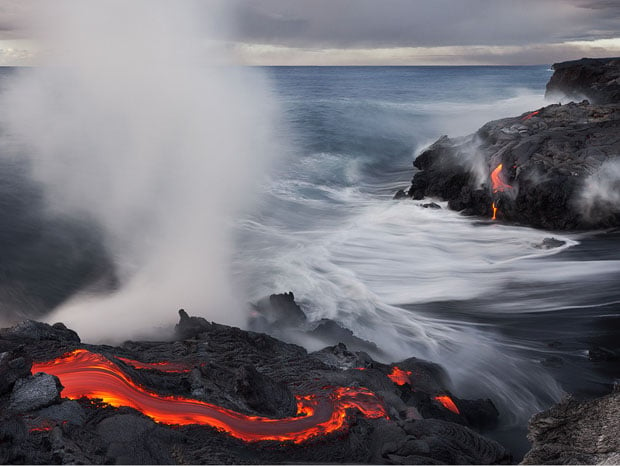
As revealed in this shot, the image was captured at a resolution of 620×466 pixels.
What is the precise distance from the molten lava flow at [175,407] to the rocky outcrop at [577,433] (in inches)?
55.5

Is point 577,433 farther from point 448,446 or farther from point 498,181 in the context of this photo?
point 498,181

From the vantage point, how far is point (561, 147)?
1444 centimetres

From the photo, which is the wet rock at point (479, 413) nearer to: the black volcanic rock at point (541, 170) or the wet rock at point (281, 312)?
the wet rock at point (281, 312)

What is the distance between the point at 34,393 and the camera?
3971mm

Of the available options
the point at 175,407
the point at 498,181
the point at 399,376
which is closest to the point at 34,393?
the point at 175,407

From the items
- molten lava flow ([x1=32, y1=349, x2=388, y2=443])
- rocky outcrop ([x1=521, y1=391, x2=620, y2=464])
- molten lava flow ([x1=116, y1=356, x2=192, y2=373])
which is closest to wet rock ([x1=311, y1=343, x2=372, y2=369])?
molten lava flow ([x1=32, y1=349, x2=388, y2=443])

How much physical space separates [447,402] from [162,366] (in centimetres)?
329

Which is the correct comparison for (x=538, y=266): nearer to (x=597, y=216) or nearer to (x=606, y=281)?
(x=606, y=281)

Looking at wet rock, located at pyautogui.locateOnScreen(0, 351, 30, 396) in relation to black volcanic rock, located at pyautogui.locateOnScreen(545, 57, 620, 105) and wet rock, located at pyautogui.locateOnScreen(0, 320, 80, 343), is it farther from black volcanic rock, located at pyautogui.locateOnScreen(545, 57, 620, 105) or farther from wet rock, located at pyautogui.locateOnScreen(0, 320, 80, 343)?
black volcanic rock, located at pyautogui.locateOnScreen(545, 57, 620, 105)

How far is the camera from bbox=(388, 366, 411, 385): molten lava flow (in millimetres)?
6072

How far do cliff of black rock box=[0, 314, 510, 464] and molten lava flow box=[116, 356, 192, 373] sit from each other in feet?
0.03

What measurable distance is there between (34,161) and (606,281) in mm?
18430

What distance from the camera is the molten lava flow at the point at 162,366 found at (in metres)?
5.01

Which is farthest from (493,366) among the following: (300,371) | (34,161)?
(34,161)
